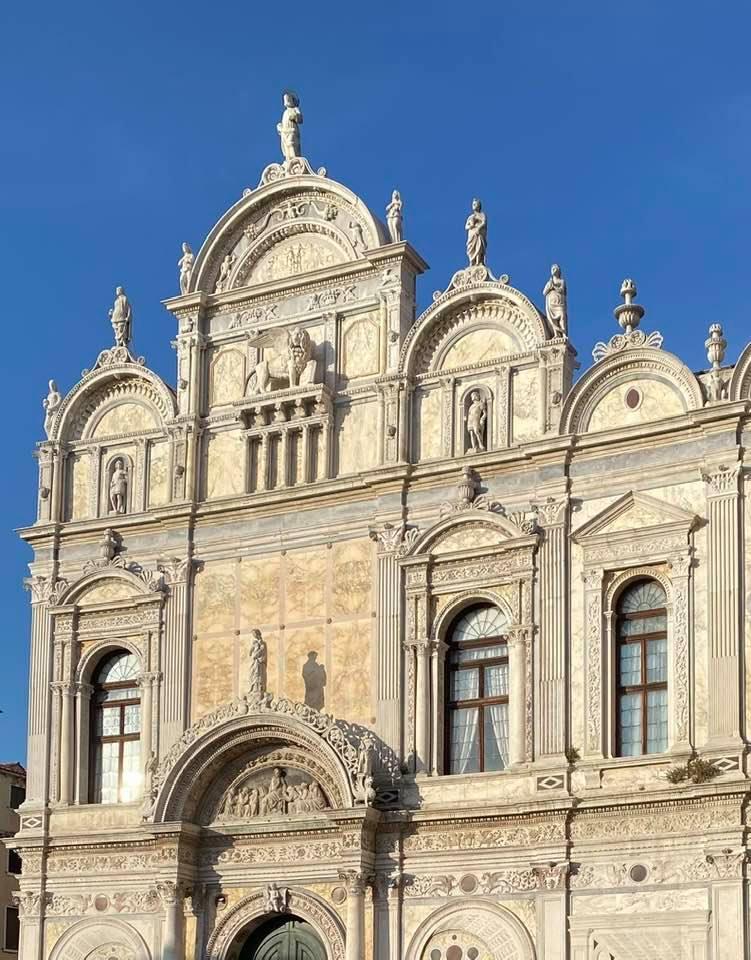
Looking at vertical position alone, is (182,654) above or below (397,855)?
above

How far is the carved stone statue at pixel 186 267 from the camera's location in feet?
99.5

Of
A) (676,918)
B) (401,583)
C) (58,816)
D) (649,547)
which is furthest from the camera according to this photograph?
(58,816)

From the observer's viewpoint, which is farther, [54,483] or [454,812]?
[54,483]

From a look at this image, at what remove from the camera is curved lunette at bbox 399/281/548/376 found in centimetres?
2672

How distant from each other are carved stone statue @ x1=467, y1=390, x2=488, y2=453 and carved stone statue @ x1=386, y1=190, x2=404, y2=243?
295 centimetres

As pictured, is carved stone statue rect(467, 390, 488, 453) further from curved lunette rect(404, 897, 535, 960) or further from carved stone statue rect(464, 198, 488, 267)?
curved lunette rect(404, 897, 535, 960)

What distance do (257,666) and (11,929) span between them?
605 inches

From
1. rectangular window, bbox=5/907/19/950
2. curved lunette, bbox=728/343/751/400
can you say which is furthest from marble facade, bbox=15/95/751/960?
rectangular window, bbox=5/907/19/950

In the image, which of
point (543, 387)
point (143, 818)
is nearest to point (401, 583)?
point (543, 387)

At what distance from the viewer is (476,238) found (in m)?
27.6

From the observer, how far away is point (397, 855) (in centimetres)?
2572

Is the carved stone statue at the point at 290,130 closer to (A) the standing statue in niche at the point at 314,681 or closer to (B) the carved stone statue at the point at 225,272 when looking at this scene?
(B) the carved stone statue at the point at 225,272

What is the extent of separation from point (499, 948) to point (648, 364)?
804cm

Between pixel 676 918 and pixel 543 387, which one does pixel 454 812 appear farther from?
pixel 543 387
